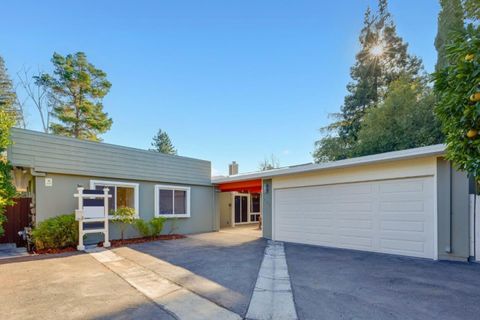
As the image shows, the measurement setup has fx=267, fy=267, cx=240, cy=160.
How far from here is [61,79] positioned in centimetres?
2014

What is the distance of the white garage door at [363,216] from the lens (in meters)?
6.70

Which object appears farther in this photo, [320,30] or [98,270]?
[320,30]

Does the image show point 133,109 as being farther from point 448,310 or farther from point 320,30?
point 448,310

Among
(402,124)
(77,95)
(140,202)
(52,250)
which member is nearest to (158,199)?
(140,202)

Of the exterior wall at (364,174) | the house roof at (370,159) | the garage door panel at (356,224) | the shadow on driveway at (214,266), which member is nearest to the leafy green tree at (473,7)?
the house roof at (370,159)

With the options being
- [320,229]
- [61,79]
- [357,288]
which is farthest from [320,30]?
[61,79]

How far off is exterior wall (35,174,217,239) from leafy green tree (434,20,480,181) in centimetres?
949

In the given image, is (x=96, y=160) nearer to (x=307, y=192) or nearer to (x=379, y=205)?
(x=307, y=192)

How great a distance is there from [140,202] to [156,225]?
1070mm

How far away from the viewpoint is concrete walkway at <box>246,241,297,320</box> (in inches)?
132

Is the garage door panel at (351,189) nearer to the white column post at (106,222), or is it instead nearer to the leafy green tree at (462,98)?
the leafy green tree at (462,98)

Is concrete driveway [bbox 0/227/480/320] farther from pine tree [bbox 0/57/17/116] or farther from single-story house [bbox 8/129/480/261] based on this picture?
pine tree [bbox 0/57/17/116]

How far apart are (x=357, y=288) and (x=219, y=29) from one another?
10252 millimetres

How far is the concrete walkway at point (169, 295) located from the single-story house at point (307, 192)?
3990mm
